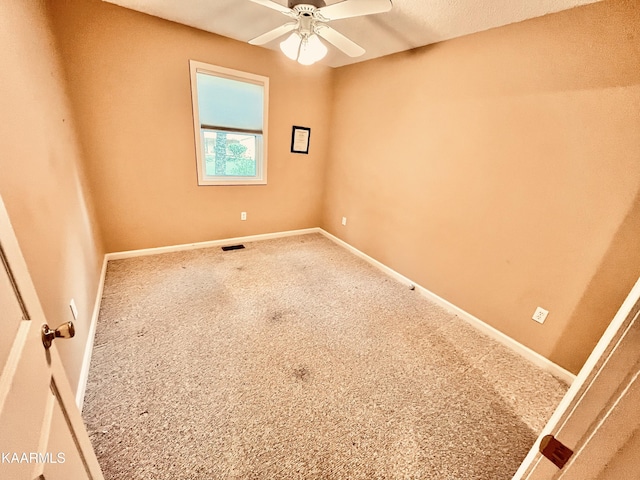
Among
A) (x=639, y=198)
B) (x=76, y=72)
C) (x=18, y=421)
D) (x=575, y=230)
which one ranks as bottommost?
(x=18, y=421)

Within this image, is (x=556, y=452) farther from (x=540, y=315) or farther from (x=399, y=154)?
(x=399, y=154)

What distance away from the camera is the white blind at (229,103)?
278 cm

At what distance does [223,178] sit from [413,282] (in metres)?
2.58

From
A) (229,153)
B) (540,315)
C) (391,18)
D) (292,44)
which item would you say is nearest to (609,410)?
(540,315)

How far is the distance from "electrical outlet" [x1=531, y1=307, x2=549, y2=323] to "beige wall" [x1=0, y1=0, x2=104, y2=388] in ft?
→ 9.41

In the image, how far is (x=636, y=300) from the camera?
565mm

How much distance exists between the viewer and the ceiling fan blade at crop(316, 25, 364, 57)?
1.71 metres

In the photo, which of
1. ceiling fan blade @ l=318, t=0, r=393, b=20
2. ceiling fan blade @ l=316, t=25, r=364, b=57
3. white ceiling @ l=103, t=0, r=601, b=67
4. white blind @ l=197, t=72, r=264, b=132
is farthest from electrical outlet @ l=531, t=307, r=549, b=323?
white blind @ l=197, t=72, r=264, b=132

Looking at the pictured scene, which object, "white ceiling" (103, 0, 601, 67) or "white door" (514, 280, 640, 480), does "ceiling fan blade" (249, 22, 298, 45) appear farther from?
"white door" (514, 280, 640, 480)

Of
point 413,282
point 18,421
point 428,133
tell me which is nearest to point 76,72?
point 18,421

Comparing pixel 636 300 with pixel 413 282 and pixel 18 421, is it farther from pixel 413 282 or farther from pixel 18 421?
pixel 413 282

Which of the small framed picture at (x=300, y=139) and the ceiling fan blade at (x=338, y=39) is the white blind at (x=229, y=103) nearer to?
the small framed picture at (x=300, y=139)

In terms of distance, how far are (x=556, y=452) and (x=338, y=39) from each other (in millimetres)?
2375

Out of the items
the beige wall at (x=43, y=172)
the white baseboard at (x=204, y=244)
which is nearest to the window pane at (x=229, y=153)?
the white baseboard at (x=204, y=244)
